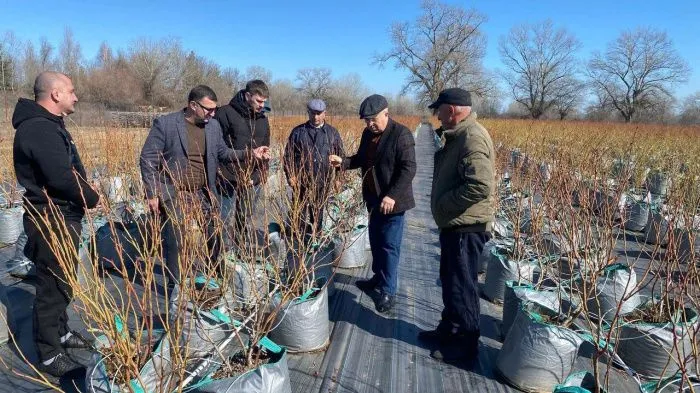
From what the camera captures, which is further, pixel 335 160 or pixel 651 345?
pixel 335 160

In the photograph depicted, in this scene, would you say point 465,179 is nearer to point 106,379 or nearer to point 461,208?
point 461,208

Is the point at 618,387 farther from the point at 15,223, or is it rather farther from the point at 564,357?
the point at 15,223

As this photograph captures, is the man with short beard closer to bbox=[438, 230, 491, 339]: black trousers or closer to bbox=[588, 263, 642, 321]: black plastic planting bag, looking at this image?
bbox=[438, 230, 491, 339]: black trousers

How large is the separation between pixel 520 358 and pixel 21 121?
8.70 feet

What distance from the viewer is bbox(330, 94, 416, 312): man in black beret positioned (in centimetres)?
261

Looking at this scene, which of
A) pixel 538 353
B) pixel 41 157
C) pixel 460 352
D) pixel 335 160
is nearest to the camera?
pixel 41 157

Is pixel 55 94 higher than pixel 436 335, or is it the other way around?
pixel 55 94

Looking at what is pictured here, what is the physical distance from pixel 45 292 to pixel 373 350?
174 centimetres

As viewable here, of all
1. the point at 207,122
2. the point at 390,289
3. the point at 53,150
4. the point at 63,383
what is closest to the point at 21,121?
the point at 53,150

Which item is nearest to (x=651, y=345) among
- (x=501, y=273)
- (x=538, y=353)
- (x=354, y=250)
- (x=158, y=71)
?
(x=538, y=353)

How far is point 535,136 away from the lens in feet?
39.1

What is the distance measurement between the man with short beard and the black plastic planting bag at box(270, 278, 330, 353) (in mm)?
980

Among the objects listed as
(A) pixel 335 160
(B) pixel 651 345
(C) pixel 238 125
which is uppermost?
(C) pixel 238 125

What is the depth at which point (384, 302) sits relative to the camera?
2814mm
